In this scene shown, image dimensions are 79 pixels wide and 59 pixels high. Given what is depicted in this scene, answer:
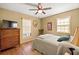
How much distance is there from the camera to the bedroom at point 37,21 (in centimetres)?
140

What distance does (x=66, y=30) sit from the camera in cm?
145

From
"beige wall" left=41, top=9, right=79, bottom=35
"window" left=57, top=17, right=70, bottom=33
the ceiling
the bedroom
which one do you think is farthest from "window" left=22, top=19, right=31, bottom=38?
"window" left=57, top=17, right=70, bottom=33

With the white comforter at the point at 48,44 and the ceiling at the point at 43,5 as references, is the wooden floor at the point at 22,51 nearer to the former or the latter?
the white comforter at the point at 48,44

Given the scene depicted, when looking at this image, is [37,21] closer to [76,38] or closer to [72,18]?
[72,18]

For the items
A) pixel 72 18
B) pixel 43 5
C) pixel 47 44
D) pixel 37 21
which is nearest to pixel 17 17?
pixel 37 21

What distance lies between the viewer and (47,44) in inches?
60.6

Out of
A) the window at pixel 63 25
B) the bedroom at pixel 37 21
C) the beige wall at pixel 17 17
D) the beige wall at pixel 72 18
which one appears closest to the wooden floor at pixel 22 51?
the bedroom at pixel 37 21

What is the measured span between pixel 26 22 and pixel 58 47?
653 mm

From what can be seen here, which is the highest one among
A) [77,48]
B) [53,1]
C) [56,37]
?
[53,1]

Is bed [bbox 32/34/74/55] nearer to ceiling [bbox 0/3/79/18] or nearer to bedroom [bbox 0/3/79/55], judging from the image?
bedroom [bbox 0/3/79/55]

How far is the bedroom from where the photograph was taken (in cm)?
140

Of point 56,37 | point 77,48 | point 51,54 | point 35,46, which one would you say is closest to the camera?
point 77,48

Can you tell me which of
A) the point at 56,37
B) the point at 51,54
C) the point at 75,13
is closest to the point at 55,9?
the point at 75,13

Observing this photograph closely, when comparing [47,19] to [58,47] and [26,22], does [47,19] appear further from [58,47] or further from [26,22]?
[58,47]
